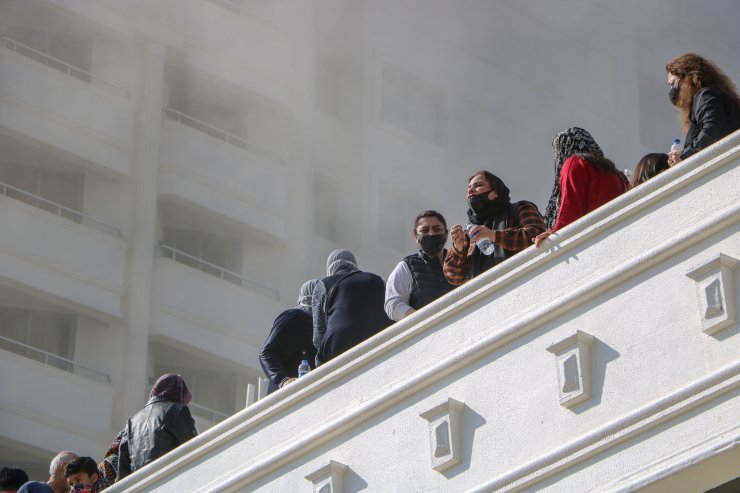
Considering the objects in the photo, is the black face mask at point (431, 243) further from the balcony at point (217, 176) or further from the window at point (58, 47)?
the window at point (58, 47)

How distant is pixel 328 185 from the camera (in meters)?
28.5

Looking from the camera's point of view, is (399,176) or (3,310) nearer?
(3,310)

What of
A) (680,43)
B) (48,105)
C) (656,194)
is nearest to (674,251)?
(656,194)

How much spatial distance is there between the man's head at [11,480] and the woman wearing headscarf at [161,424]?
74cm

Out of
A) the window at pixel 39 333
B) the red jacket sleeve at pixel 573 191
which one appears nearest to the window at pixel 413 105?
the window at pixel 39 333

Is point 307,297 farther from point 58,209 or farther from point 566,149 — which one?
point 58,209

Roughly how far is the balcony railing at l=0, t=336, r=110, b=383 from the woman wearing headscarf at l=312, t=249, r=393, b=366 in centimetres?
1361

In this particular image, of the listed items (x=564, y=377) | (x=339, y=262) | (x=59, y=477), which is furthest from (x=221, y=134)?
(x=564, y=377)

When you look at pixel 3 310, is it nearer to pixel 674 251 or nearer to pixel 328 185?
pixel 328 185

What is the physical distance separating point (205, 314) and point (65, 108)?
10.5 ft

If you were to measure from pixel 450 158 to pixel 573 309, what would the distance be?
2032 cm

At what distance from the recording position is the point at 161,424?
37.6ft

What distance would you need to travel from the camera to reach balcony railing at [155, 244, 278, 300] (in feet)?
86.8

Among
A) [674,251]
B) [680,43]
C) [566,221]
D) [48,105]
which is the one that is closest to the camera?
[674,251]
